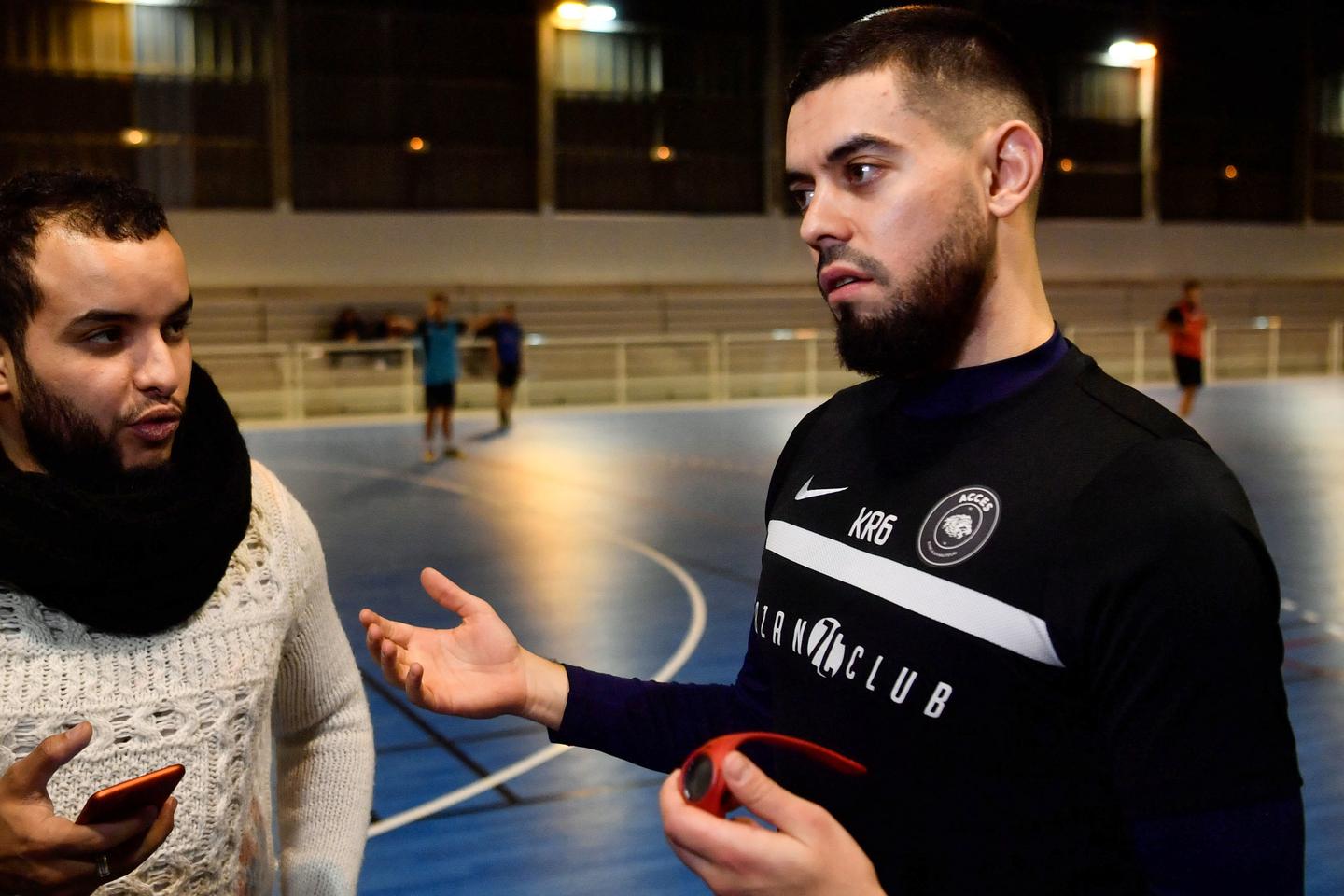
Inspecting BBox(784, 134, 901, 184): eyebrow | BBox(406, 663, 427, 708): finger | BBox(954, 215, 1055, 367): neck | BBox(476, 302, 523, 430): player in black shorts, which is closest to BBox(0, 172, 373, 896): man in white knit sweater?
BBox(406, 663, 427, 708): finger

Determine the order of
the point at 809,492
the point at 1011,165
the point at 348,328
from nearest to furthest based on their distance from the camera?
the point at 1011,165, the point at 809,492, the point at 348,328

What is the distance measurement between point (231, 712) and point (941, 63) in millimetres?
1372

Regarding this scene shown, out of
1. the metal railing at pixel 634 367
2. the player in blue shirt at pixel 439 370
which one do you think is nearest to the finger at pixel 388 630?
the player in blue shirt at pixel 439 370

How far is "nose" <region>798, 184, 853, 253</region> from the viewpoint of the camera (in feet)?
5.76

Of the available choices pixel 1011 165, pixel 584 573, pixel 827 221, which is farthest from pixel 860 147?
pixel 584 573

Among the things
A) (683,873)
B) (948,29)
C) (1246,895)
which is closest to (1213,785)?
(1246,895)

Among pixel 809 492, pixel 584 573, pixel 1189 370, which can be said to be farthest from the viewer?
pixel 1189 370

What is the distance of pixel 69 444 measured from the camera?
191 cm

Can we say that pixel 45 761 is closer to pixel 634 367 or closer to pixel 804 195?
pixel 804 195

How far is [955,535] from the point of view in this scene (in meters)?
1.67

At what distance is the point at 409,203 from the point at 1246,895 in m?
23.2

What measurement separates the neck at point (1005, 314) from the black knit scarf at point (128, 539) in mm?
1107

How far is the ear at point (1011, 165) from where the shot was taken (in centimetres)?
175

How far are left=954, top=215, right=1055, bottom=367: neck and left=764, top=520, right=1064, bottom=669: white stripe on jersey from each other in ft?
1.00
